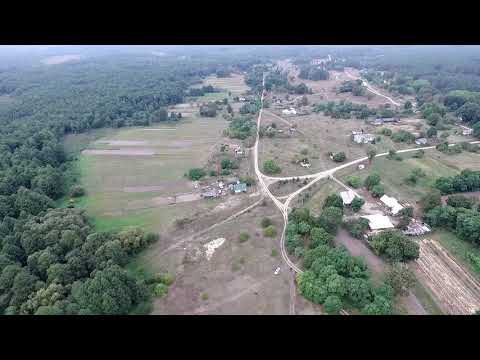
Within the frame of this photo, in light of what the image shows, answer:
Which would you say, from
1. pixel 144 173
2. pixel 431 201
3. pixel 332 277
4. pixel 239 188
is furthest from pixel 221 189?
pixel 431 201

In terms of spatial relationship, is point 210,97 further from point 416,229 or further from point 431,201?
point 416,229

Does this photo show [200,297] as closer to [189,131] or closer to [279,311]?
[279,311]

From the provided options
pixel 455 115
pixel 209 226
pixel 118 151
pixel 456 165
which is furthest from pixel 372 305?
pixel 455 115

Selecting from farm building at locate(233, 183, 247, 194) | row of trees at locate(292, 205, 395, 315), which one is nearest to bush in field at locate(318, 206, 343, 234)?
row of trees at locate(292, 205, 395, 315)

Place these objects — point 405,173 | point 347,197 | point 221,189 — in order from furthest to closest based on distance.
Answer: point 405,173
point 221,189
point 347,197

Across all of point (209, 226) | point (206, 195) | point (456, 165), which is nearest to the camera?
point (209, 226)
